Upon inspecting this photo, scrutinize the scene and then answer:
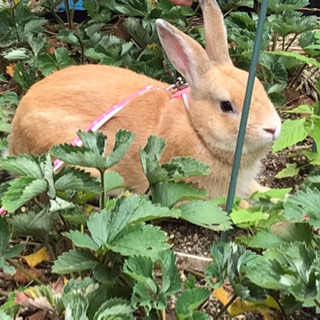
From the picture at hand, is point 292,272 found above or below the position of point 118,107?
above

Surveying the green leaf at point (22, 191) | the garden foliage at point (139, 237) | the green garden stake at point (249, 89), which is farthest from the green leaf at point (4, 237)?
the green garden stake at point (249, 89)

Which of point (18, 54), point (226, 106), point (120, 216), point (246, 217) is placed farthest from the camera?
point (18, 54)

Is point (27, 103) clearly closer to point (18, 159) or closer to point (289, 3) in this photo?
point (18, 159)

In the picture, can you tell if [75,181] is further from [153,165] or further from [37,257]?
[37,257]

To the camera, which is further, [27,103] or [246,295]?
[27,103]

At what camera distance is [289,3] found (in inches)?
138

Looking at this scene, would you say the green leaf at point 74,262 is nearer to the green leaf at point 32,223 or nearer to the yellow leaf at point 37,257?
the green leaf at point 32,223

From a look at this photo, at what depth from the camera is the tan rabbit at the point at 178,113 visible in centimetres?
245

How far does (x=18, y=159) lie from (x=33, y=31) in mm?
2027

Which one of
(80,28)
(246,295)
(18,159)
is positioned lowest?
(80,28)

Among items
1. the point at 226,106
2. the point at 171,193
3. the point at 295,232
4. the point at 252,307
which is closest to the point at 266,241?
the point at 295,232

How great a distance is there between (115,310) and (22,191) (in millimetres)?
413

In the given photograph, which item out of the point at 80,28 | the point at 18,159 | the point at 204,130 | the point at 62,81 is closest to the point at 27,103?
the point at 62,81

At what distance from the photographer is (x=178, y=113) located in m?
2.57
